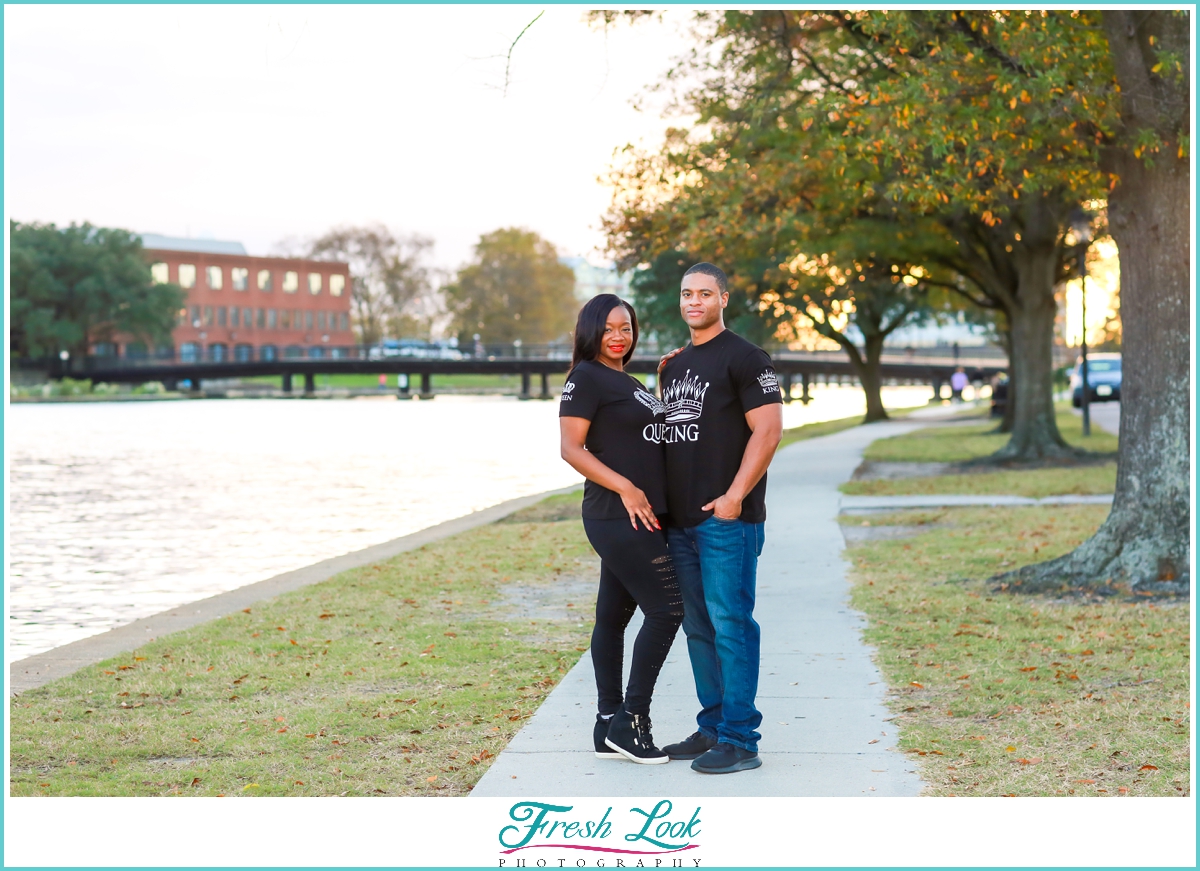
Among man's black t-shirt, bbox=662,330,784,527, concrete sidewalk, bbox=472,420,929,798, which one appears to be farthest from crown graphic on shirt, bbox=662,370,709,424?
concrete sidewalk, bbox=472,420,929,798

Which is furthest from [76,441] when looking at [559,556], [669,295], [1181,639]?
[1181,639]

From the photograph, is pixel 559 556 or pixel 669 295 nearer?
pixel 559 556

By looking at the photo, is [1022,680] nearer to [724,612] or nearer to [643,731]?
[724,612]

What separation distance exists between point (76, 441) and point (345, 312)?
338 feet

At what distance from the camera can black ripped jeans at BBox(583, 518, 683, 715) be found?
5836 mm

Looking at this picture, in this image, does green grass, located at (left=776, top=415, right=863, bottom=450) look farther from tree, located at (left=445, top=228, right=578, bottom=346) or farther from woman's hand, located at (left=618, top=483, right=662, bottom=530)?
tree, located at (left=445, top=228, right=578, bottom=346)

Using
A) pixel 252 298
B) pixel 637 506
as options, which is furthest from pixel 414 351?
pixel 637 506

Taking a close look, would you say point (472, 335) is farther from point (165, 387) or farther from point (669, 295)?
point (669, 295)

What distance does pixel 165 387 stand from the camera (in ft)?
351

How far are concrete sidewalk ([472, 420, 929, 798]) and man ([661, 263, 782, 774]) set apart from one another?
252mm

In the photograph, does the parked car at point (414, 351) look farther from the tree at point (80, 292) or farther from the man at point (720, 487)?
the man at point (720, 487)

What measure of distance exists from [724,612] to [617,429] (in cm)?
89

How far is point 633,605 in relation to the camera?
6.22 meters

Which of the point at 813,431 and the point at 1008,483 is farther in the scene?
the point at 813,431
